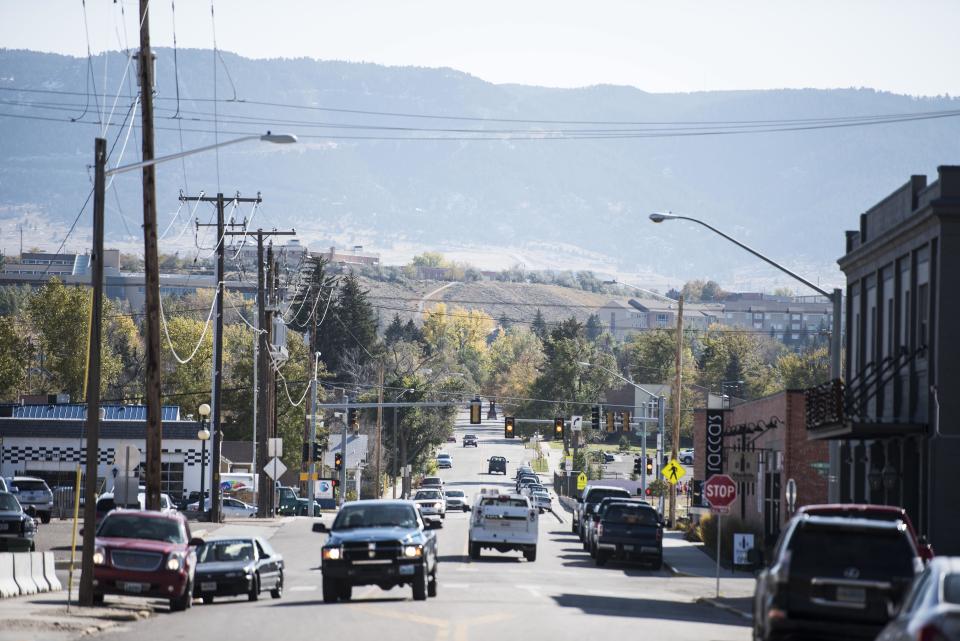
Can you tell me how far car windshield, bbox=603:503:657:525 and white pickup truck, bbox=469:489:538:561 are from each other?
2175 mm

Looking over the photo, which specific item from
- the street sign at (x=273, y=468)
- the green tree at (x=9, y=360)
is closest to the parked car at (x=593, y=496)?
the street sign at (x=273, y=468)

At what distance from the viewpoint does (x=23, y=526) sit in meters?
41.2

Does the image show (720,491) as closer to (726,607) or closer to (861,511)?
(726,607)

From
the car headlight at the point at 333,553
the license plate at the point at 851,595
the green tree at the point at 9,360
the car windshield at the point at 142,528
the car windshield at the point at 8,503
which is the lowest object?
the car windshield at the point at 8,503

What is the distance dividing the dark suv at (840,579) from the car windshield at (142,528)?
13.7m

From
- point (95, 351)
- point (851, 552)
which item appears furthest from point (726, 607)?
point (851, 552)

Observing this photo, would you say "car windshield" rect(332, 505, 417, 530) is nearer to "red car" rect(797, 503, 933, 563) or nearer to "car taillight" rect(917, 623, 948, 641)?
"red car" rect(797, 503, 933, 563)

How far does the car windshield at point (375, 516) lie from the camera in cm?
2855

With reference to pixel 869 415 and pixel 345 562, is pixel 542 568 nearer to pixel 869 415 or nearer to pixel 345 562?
pixel 869 415

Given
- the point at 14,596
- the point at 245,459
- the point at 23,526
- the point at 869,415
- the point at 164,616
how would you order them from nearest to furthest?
1. the point at 164,616
2. the point at 14,596
3. the point at 869,415
4. the point at 23,526
5. the point at 245,459

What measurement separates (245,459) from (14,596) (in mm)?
67081

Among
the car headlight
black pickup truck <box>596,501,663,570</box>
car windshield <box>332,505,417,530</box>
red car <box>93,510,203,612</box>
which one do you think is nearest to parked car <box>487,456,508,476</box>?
black pickup truck <box>596,501,663,570</box>

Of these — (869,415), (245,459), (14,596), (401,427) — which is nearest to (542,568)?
(869,415)

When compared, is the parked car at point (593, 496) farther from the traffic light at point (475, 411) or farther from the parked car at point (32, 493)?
the parked car at point (32, 493)
